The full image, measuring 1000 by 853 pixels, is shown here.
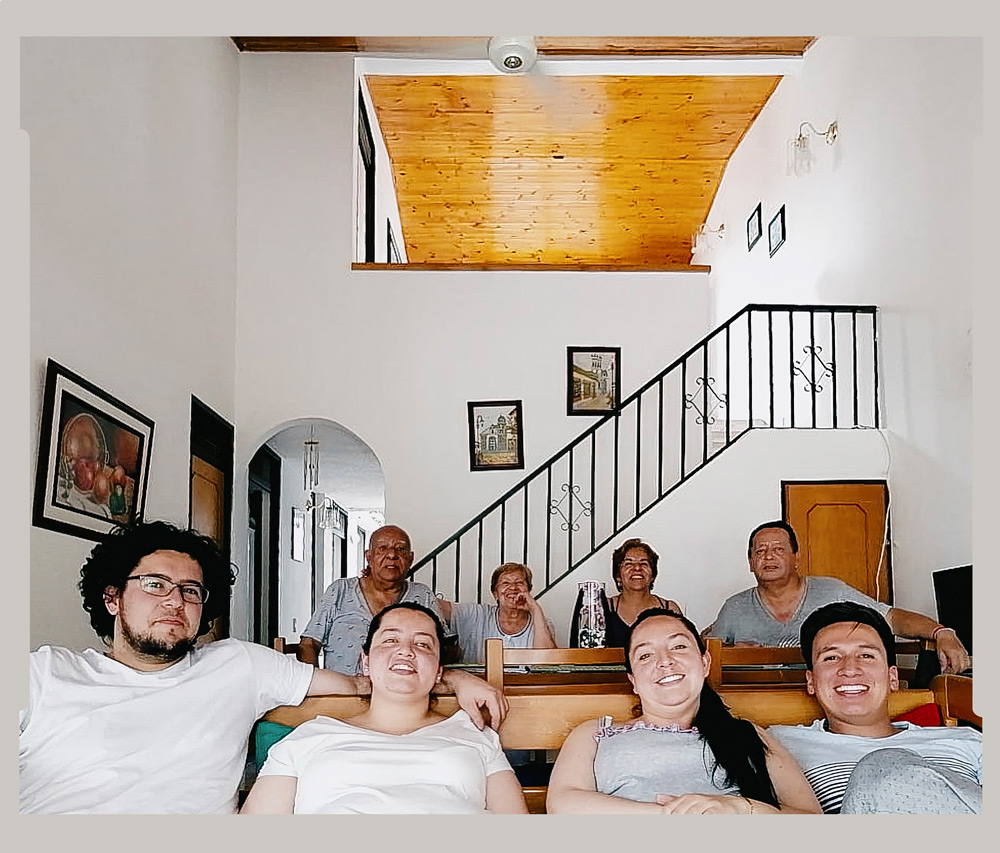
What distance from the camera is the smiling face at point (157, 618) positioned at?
2.57m

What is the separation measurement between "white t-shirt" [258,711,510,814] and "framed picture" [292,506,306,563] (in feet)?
22.8

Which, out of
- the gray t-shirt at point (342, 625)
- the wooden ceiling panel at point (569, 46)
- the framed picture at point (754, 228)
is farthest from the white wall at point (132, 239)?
the framed picture at point (754, 228)

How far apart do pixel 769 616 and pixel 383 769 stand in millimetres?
2297

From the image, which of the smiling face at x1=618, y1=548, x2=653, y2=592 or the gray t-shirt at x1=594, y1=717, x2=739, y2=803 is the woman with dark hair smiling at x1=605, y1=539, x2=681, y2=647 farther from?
the gray t-shirt at x1=594, y1=717, x2=739, y2=803

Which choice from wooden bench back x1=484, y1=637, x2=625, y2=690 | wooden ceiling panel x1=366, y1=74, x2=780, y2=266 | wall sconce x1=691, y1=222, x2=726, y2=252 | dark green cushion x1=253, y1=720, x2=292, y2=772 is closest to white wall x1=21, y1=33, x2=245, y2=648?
dark green cushion x1=253, y1=720, x2=292, y2=772

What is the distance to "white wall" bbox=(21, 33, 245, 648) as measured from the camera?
3.54m

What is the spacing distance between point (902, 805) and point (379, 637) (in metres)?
1.21

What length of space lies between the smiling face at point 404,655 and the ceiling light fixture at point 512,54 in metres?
4.26

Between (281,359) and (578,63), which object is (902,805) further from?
(578,63)

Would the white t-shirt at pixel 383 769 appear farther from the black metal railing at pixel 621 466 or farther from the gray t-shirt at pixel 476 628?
the black metal railing at pixel 621 466

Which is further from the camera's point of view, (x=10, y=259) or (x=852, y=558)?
(x=852, y=558)

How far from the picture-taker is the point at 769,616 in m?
4.29

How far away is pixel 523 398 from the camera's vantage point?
22.4 feet

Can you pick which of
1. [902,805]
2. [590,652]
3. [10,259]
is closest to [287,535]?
[590,652]
